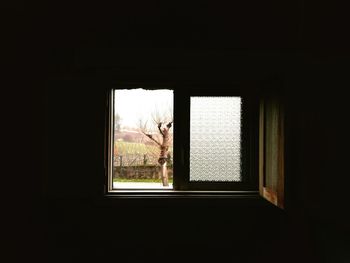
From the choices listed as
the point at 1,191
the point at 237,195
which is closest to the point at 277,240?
the point at 237,195

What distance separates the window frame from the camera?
3.24m

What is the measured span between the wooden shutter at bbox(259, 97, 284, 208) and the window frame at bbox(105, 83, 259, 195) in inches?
5.3

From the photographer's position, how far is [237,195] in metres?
3.19

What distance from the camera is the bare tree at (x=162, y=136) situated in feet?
12.3

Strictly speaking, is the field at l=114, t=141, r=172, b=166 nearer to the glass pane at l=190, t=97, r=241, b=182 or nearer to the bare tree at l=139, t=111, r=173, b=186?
the bare tree at l=139, t=111, r=173, b=186

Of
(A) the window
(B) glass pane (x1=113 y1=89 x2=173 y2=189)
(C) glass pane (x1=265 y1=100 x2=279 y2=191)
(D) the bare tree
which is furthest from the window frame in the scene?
(D) the bare tree

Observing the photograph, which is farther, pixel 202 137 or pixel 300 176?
pixel 202 137

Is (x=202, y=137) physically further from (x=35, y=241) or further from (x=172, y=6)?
(x=35, y=241)

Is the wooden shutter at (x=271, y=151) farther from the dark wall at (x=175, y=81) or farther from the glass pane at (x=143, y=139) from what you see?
the glass pane at (x=143, y=139)

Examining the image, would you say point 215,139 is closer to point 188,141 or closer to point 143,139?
point 188,141

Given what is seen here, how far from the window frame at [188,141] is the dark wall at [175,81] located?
7.5 inches

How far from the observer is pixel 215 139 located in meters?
3.39

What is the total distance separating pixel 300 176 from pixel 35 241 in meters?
2.58

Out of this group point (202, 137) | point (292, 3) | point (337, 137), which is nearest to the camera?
point (337, 137)
